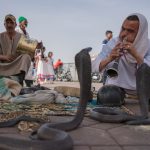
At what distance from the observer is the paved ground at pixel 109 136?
220 cm

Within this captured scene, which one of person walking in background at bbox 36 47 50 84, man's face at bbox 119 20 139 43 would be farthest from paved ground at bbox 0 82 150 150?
person walking in background at bbox 36 47 50 84

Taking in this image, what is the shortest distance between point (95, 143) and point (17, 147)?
1.85 ft

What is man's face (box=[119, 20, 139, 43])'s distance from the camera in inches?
166

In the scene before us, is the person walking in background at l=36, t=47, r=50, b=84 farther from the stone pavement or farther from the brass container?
the stone pavement

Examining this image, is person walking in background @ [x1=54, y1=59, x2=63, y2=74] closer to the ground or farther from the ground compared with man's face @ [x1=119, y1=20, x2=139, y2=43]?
closer to the ground

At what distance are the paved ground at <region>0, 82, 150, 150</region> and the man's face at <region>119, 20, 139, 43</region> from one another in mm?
1403

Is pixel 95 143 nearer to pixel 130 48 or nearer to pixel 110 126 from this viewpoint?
pixel 110 126

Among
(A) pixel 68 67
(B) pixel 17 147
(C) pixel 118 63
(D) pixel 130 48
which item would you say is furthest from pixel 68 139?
(A) pixel 68 67

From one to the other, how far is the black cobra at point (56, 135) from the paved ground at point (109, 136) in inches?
4.6

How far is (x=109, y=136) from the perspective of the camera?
252cm

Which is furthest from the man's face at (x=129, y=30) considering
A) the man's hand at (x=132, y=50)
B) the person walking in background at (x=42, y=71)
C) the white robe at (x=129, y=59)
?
the person walking in background at (x=42, y=71)

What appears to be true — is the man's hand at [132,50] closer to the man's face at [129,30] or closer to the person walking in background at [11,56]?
the man's face at [129,30]

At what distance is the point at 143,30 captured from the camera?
4367mm

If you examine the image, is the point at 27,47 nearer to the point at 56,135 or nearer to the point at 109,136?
the point at 109,136
